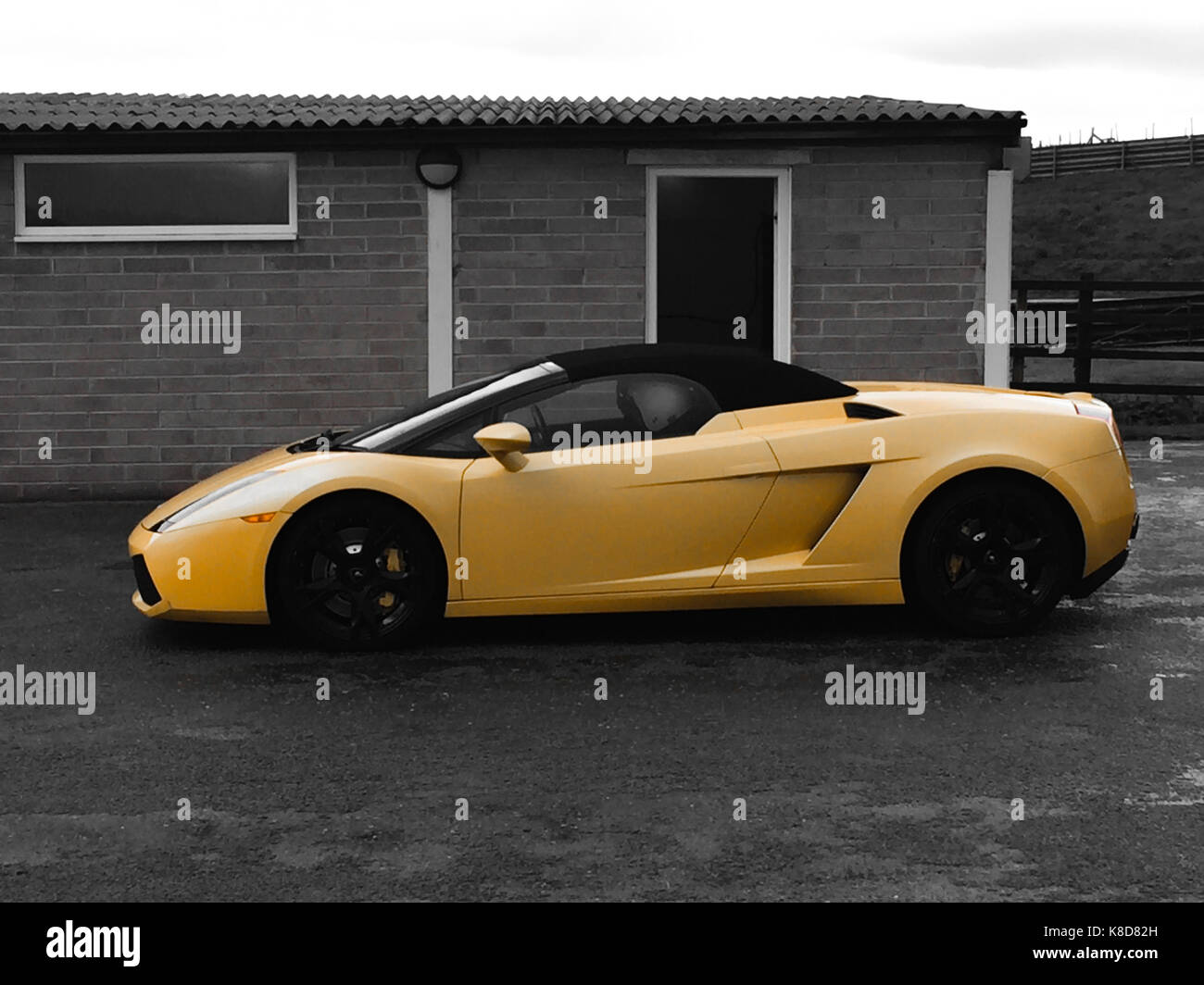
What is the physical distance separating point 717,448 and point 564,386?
0.70m

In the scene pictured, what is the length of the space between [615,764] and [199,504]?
2.48m

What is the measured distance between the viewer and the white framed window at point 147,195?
11.8 m

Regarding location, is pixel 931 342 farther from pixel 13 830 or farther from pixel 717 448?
pixel 13 830

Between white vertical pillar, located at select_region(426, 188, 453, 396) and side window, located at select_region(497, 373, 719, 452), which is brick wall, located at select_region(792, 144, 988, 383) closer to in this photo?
white vertical pillar, located at select_region(426, 188, 453, 396)

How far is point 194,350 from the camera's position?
11.8 metres

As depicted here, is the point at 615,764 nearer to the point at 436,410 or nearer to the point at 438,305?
the point at 436,410

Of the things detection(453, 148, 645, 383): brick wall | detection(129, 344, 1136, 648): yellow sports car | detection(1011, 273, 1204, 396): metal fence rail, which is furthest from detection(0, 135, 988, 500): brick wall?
detection(1011, 273, 1204, 396): metal fence rail

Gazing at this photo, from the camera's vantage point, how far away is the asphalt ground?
3736mm

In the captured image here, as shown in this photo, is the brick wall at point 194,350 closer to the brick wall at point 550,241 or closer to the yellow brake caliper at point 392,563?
the brick wall at point 550,241

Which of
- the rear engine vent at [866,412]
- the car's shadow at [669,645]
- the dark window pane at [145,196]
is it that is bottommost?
the car's shadow at [669,645]

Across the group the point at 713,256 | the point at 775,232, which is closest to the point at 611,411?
the point at 775,232

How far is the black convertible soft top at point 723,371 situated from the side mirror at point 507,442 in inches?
17.2

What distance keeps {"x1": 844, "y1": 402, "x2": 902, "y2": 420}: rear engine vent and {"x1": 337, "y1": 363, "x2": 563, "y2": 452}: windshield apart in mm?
1239

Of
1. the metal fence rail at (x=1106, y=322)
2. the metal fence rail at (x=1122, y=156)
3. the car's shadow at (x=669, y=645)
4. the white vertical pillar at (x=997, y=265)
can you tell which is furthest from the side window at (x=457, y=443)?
the metal fence rail at (x=1122, y=156)
